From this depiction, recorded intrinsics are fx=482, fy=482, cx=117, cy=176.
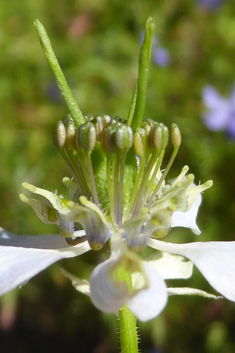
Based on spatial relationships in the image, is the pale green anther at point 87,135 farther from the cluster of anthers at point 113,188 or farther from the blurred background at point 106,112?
the blurred background at point 106,112

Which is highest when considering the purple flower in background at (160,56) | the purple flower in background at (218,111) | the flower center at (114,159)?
the purple flower in background at (160,56)

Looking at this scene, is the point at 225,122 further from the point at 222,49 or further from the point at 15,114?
the point at 15,114

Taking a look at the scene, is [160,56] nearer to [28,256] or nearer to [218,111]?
[218,111]

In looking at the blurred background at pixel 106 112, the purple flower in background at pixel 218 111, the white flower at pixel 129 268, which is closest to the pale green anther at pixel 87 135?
the white flower at pixel 129 268

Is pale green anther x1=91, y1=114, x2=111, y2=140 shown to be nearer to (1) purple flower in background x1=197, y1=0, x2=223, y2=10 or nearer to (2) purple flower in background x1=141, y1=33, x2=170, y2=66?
(2) purple flower in background x1=141, y1=33, x2=170, y2=66

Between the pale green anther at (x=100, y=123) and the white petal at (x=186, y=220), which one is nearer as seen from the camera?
the pale green anther at (x=100, y=123)

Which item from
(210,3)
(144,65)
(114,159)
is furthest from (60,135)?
(210,3)

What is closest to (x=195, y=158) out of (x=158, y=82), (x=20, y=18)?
(x=158, y=82)
